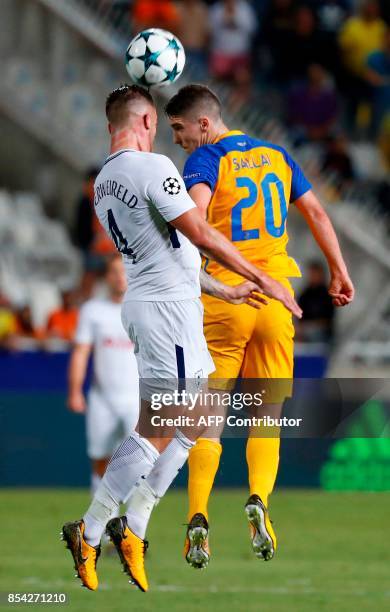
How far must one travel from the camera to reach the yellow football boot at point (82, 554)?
28.3 feet

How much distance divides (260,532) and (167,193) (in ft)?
6.06

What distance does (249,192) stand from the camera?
884 centimetres

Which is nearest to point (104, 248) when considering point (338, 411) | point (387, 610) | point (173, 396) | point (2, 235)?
point (2, 235)

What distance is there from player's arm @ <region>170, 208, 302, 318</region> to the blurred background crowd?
10.5m

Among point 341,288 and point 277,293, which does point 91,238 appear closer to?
point 341,288

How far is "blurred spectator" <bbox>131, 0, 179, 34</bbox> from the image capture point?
20.2 meters

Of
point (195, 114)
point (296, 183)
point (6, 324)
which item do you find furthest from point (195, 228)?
point (6, 324)

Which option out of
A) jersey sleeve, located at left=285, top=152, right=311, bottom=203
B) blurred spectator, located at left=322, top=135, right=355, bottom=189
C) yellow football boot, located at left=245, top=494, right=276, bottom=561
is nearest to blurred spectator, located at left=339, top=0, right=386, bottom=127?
blurred spectator, located at left=322, top=135, right=355, bottom=189

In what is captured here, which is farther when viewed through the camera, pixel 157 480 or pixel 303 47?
pixel 303 47

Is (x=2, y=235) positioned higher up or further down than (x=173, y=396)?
higher up

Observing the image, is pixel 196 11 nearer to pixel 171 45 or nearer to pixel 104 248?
pixel 104 248

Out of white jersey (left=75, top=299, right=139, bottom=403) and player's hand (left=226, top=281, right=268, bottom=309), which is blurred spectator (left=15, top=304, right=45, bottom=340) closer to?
white jersey (left=75, top=299, right=139, bottom=403)

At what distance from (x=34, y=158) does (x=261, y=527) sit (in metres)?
13.3

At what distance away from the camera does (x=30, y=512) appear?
16.5 m
